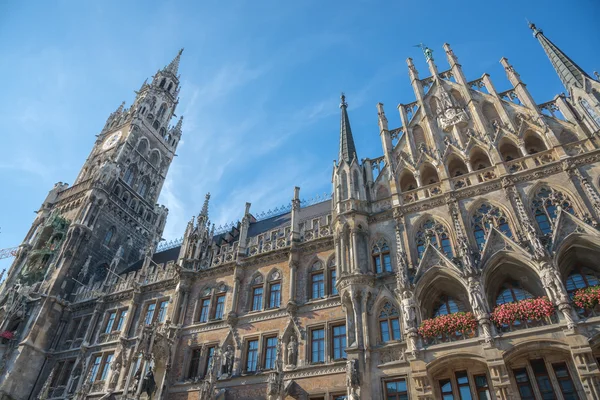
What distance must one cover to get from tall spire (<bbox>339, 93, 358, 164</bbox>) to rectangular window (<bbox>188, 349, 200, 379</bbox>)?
537 inches

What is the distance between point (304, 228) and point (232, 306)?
6.05 metres

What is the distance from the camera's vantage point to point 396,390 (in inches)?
623

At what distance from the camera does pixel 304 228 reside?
79.6 ft

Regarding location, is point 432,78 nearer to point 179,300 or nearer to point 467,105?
point 467,105

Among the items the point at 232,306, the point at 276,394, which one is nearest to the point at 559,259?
the point at 276,394

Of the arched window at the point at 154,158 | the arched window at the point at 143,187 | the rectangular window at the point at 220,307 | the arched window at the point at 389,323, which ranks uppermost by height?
the arched window at the point at 154,158

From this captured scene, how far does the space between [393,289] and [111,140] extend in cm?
3791

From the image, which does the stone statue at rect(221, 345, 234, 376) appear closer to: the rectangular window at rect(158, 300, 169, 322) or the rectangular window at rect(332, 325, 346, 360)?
the rectangular window at rect(332, 325, 346, 360)

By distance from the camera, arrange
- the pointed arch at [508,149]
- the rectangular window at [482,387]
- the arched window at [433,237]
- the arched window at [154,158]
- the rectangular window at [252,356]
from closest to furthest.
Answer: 1. the rectangular window at [482,387]
2. the arched window at [433,237]
3. the pointed arch at [508,149]
4. the rectangular window at [252,356]
5. the arched window at [154,158]

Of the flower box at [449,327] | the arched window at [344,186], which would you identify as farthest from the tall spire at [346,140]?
the flower box at [449,327]

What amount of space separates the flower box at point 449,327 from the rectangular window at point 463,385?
1.39 metres

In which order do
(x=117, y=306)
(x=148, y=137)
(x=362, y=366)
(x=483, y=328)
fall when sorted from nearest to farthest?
(x=483, y=328) → (x=362, y=366) → (x=117, y=306) → (x=148, y=137)

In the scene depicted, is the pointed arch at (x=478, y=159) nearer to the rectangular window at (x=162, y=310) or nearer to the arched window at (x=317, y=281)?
the arched window at (x=317, y=281)

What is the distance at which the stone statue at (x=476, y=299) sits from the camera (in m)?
15.2
